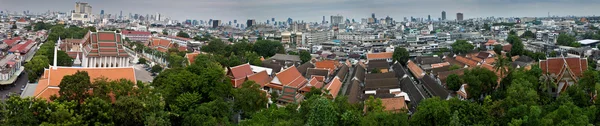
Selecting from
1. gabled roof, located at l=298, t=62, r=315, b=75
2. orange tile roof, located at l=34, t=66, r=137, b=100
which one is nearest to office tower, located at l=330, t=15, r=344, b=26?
gabled roof, located at l=298, t=62, r=315, b=75

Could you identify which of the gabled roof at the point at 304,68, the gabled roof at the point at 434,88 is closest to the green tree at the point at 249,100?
the gabled roof at the point at 434,88

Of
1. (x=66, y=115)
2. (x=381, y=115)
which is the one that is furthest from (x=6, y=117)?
(x=381, y=115)

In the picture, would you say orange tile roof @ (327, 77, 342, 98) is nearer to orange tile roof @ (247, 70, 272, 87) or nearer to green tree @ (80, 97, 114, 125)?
orange tile roof @ (247, 70, 272, 87)

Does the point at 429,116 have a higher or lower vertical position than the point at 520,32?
lower

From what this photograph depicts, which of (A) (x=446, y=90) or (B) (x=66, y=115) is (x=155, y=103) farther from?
(A) (x=446, y=90)

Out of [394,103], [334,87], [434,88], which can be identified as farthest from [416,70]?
[394,103]

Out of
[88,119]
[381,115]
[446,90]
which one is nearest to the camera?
[88,119]
